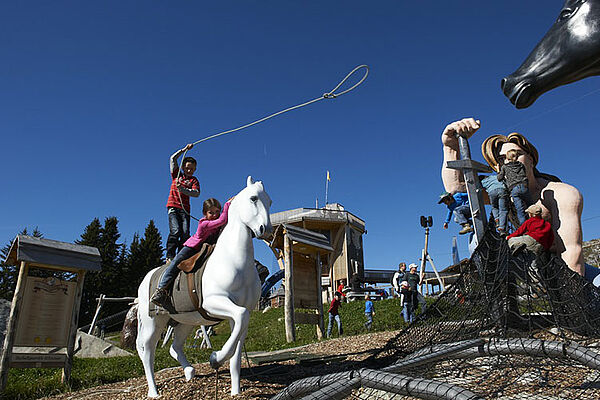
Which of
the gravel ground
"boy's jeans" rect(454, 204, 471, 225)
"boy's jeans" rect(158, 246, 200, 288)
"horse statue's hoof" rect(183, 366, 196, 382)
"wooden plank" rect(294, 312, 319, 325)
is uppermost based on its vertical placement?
"boy's jeans" rect(454, 204, 471, 225)

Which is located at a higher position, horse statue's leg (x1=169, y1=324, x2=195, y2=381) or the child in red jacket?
the child in red jacket

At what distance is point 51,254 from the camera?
7.09 metres

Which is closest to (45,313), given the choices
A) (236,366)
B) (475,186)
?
(236,366)

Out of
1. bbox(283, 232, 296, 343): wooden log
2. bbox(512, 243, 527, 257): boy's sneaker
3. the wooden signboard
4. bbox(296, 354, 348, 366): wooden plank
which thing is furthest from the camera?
bbox(283, 232, 296, 343): wooden log

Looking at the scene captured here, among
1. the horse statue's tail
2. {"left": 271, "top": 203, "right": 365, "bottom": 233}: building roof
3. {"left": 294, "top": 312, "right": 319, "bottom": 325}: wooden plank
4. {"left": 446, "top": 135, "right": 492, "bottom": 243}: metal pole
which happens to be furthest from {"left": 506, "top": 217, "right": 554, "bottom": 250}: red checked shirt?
{"left": 271, "top": 203, "right": 365, "bottom": 233}: building roof

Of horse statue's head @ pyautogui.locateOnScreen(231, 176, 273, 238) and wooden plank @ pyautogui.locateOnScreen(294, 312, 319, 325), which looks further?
wooden plank @ pyautogui.locateOnScreen(294, 312, 319, 325)

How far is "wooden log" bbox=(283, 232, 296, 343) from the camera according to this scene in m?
9.89

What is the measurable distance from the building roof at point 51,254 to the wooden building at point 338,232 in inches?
913

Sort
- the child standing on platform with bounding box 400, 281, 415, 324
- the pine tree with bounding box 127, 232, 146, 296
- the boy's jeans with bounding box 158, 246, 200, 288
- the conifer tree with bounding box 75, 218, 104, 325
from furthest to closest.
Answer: the pine tree with bounding box 127, 232, 146, 296 → the conifer tree with bounding box 75, 218, 104, 325 → the child standing on platform with bounding box 400, 281, 415, 324 → the boy's jeans with bounding box 158, 246, 200, 288

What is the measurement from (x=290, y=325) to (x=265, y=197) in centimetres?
593

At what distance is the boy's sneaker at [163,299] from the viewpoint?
4.92m

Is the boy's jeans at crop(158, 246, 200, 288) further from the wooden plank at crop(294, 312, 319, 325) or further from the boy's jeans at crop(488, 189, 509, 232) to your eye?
the wooden plank at crop(294, 312, 319, 325)

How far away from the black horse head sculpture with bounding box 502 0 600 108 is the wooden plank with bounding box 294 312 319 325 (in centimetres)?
853

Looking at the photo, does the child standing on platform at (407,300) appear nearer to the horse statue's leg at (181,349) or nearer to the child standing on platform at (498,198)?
the child standing on platform at (498,198)
